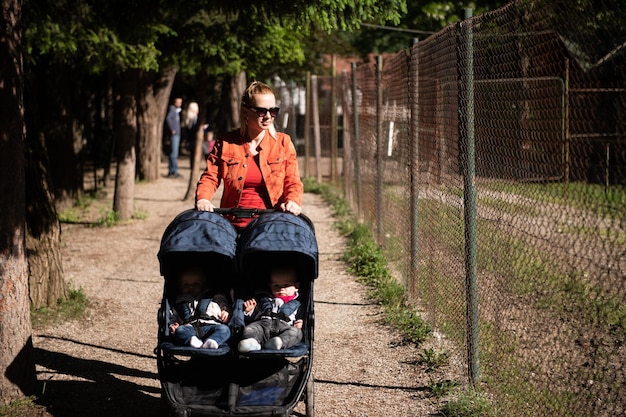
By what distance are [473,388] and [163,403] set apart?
1880 millimetres

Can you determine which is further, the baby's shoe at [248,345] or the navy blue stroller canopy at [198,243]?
the navy blue stroller canopy at [198,243]

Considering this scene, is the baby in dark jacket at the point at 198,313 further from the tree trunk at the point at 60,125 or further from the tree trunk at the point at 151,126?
the tree trunk at the point at 151,126

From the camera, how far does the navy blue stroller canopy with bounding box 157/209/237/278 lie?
5.35 meters

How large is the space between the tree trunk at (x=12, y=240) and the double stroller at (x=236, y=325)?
1.08 m

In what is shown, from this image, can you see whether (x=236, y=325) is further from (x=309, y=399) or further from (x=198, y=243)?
(x=309, y=399)

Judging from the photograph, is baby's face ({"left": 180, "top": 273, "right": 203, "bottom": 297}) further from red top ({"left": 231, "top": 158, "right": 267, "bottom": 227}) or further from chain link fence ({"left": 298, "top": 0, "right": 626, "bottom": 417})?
chain link fence ({"left": 298, "top": 0, "right": 626, "bottom": 417})

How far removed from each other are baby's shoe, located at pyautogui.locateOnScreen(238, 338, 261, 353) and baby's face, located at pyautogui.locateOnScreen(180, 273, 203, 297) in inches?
26.8

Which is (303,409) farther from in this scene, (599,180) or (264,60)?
(264,60)

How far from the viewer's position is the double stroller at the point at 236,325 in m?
5.02

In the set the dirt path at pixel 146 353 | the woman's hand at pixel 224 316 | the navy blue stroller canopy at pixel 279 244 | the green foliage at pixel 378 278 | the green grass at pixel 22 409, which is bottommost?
the dirt path at pixel 146 353

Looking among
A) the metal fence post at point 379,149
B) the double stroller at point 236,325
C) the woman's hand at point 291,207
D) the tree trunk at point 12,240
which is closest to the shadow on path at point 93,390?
the tree trunk at point 12,240

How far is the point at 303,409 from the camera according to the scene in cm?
595

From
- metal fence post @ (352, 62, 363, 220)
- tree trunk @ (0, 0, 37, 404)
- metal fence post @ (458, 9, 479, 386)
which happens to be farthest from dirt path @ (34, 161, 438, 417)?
metal fence post @ (352, 62, 363, 220)

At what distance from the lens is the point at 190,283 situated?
557cm
